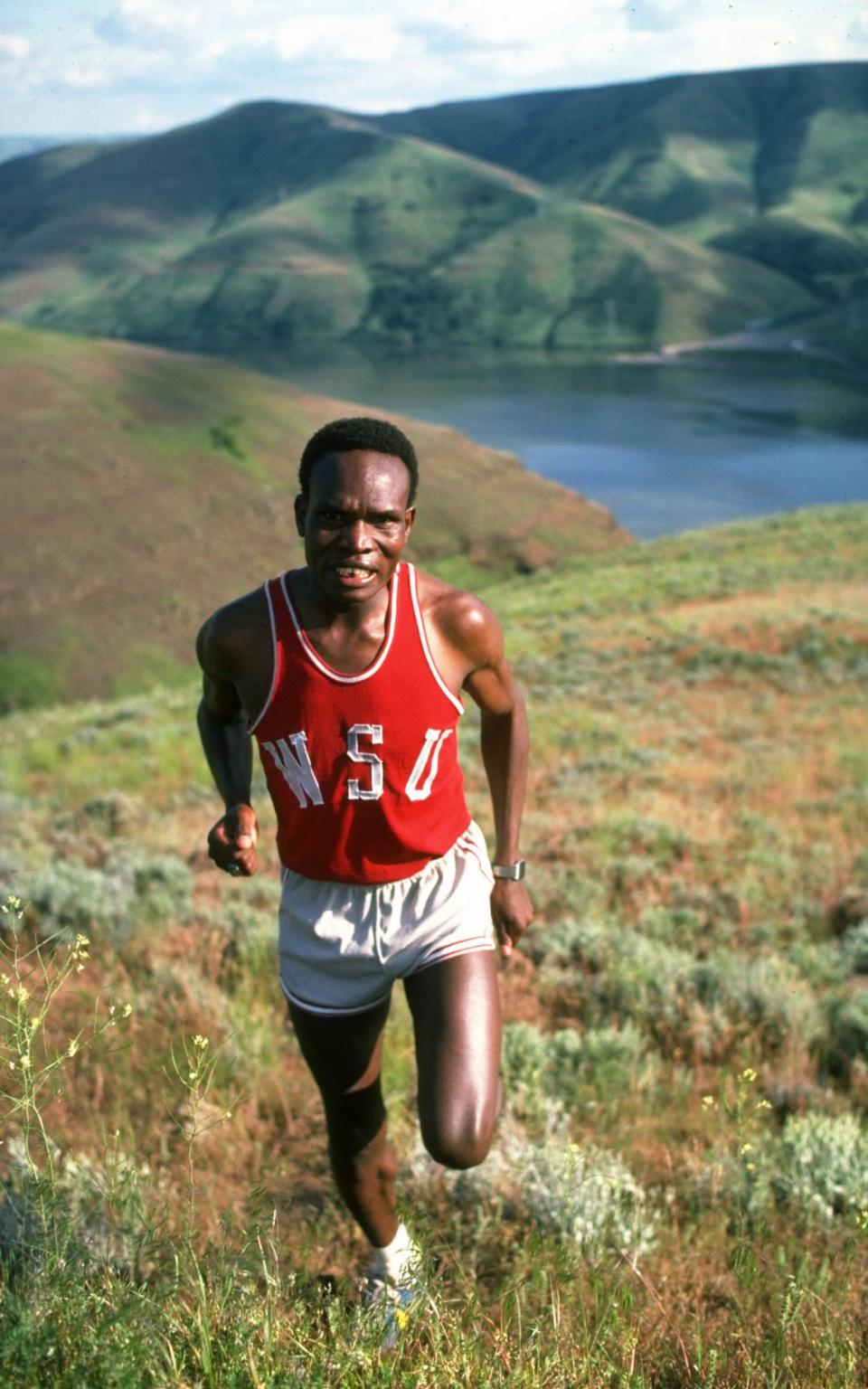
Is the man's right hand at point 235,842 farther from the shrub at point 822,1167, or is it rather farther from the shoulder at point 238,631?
the shrub at point 822,1167

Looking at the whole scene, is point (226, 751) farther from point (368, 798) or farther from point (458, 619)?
point (458, 619)

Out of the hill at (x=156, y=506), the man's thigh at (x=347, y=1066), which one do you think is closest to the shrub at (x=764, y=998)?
the man's thigh at (x=347, y=1066)

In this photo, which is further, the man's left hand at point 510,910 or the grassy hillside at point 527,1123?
the man's left hand at point 510,910

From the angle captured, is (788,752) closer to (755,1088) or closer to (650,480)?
(755,1088)

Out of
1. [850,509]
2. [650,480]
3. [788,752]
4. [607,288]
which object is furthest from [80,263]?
[788,752]

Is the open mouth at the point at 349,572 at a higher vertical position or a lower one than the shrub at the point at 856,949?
higher

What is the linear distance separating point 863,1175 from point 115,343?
137 feet

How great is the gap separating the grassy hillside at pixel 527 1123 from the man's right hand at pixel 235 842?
409 mm

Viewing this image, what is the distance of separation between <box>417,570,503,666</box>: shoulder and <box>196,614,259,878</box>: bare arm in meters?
0.44

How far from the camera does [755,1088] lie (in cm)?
403

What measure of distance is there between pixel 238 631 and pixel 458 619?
477mm

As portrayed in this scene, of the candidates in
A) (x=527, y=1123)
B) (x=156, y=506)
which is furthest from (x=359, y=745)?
(x=156, y=506)

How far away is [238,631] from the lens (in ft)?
9.03

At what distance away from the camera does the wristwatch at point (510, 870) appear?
311 cm
